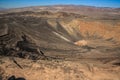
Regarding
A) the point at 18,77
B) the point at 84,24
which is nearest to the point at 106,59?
the point at 18,77

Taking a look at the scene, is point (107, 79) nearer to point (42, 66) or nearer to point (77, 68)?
point (77, 68)

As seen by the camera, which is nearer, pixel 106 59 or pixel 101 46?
pixel 106 59

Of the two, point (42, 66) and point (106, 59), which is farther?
point (106, 59)

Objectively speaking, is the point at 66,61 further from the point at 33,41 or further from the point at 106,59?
the point at 33,41

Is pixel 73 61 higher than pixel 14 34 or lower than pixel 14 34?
lower

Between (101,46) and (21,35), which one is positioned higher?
(21,35)

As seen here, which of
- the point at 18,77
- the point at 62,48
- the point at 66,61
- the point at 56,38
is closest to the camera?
the point at 18,77

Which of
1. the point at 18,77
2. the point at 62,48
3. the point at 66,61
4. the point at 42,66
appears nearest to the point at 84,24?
the point at 62,48

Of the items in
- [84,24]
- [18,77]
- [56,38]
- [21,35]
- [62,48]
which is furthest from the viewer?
[84,24]

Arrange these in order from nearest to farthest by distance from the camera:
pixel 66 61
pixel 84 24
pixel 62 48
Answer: pixel 66 61 < pixel 62 48 < pixel 84 24
